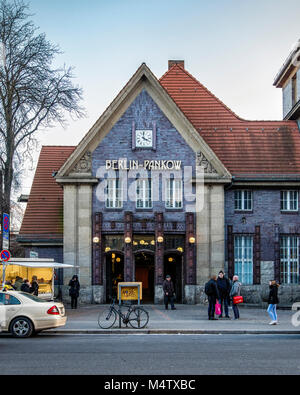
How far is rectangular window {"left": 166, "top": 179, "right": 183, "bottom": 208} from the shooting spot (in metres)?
35.8

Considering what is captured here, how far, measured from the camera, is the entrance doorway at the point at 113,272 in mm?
36000

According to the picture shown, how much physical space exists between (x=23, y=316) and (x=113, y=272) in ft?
52.2

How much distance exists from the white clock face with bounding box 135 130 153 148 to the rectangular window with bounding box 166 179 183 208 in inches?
94.9

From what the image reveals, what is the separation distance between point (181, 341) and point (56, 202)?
71.3 ft

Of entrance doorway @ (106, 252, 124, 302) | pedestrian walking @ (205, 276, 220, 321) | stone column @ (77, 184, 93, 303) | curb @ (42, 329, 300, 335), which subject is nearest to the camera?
curb @ (42, 329, 300, 335)

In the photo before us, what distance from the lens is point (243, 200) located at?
3747 cm

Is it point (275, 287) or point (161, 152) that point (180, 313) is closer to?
point (275, 287)

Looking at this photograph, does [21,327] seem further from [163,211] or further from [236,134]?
[236,134]

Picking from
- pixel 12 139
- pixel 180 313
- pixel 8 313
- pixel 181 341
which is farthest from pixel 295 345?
pixel 12 139

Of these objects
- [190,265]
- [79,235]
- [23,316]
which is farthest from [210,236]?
[23,316]

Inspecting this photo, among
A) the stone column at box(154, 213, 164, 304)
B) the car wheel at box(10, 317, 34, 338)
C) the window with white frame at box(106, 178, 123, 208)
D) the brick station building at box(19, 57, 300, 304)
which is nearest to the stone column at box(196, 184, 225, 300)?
the brick station building at box(19, 57, 300, 304)

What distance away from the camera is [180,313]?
29734mm

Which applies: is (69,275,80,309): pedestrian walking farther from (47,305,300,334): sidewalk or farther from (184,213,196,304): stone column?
(184,213,196,304): stone column

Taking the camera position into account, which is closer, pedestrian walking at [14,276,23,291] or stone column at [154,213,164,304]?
pedestrian walking at [14,276,23,291]
